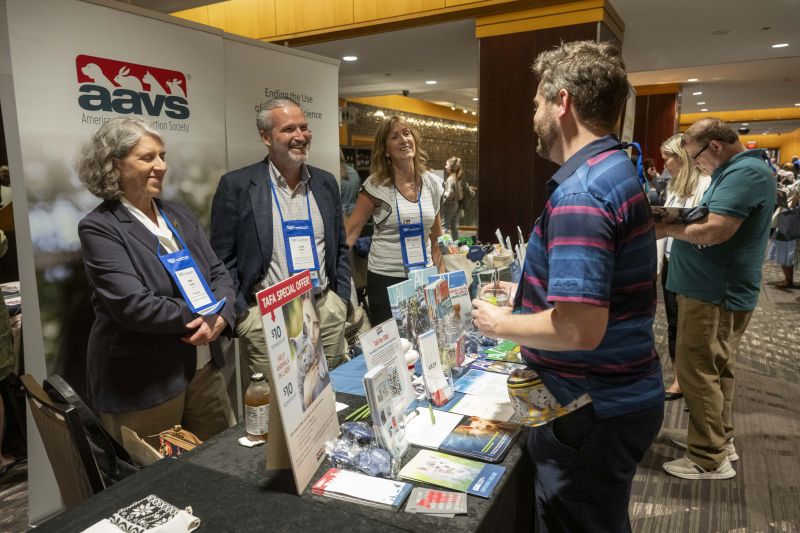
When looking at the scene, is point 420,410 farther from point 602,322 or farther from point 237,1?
point 237,1

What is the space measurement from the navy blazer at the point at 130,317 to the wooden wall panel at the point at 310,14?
3618 millimetres

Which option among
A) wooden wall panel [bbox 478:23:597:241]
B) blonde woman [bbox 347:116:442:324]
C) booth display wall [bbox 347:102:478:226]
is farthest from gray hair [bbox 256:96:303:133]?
booth display wall [bbox 347:102:478:226]

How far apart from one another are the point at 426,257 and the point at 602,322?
1807 millimetres

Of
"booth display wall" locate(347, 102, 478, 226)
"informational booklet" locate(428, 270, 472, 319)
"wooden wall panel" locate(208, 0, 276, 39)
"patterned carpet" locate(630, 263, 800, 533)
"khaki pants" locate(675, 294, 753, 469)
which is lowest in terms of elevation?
"patterned carpet" locate(630, 263, 800, 533)

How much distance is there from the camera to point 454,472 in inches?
47.8

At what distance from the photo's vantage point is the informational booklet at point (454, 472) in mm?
1151

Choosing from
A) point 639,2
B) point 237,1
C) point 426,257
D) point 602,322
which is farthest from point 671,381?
point 237,1

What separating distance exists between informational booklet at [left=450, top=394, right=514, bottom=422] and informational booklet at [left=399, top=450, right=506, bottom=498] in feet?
0.80

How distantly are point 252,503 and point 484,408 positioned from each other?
0.71m

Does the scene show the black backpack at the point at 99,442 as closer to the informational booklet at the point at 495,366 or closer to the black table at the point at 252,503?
Answer: the black table at the point at 252,503

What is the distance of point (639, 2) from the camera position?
4219mm

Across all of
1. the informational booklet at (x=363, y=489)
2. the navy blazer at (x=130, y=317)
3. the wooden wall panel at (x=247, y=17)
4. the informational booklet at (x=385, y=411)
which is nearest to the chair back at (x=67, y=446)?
the navy blazer at (x=130, y=317)

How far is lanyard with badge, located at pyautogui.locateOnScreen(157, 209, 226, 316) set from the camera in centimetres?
188

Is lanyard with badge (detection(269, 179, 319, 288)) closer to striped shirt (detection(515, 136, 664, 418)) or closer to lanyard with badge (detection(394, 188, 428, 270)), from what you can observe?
lanyard with badge (detection(394, 188, 428, 270))
